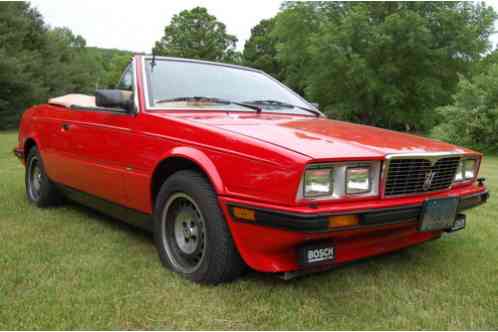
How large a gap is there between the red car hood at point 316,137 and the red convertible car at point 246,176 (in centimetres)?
1

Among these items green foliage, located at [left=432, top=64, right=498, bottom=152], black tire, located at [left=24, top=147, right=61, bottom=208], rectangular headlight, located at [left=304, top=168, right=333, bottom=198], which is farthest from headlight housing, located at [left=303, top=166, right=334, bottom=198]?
green foliage, located at [left=432, top=64, right=498, bottom=152]

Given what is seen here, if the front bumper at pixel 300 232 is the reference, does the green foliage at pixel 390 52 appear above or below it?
above

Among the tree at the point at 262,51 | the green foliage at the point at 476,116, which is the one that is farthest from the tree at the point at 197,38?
the green foliage at the point at 476,116

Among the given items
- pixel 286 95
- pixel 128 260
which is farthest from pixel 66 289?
pixel 286 95

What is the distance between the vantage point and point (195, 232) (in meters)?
2.75

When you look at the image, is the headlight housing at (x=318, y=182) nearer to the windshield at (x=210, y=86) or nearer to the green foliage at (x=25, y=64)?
the windshield at (x=210, y=86)

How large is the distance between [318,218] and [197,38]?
1780 inches

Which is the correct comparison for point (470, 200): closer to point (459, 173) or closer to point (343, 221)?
point (459, 173)

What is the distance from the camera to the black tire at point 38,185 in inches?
175

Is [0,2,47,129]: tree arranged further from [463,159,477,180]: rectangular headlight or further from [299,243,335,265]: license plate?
[299,243,335,265]: license plate

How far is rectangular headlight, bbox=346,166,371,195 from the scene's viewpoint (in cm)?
229

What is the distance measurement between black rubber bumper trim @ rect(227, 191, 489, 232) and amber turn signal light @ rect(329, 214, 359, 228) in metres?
0.02

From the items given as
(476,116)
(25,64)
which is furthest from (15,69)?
(476,116)

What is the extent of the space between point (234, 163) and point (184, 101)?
101 centimetres
